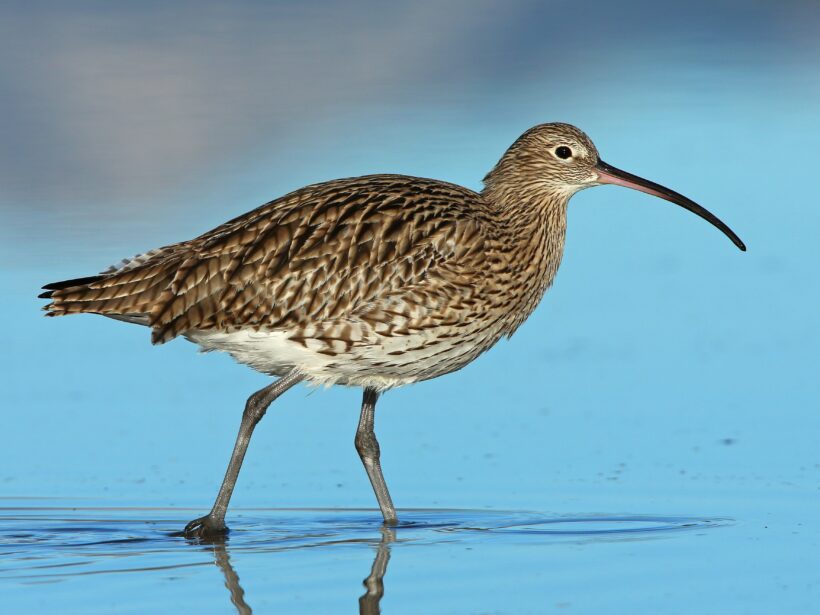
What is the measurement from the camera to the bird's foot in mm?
9539

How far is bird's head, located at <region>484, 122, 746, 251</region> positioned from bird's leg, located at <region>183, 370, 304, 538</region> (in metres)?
1.80

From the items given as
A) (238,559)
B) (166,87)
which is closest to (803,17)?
(166,87)

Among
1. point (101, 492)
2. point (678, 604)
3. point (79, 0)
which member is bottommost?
point (678, 604)

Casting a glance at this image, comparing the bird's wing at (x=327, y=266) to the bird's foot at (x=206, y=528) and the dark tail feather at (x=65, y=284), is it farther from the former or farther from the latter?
the bird's foot at (x=206, y=528)

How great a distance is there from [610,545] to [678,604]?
3.63 ft

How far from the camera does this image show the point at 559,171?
11.0 m

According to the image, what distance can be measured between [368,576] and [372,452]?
1.91 metres

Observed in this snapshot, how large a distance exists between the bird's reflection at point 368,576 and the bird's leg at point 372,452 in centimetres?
28

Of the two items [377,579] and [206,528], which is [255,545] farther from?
[377,579]

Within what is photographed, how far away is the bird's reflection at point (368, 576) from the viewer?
26.3ft

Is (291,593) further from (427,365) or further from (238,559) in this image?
(427,365)

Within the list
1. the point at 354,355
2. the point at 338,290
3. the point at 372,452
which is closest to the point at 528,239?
the point at 338,290

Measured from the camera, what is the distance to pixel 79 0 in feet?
63.5

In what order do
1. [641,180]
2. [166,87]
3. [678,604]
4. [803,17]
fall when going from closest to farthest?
[678,604]
[641,180]
[166,87]
[803,17]
